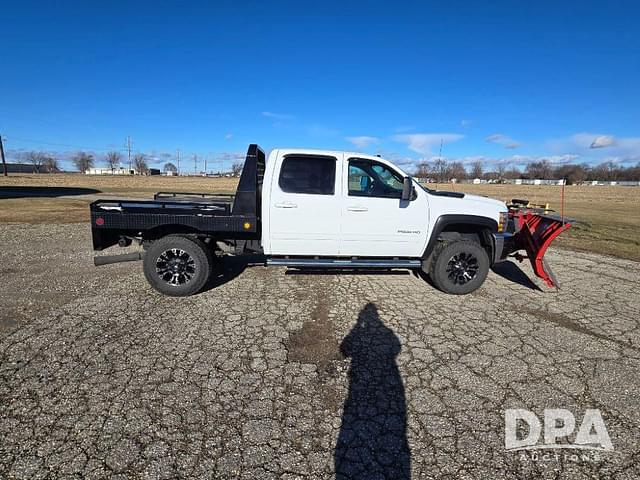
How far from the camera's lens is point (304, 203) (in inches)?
190

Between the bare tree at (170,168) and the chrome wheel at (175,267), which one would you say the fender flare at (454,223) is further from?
the bare tree at (170,168)

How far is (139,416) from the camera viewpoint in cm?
254

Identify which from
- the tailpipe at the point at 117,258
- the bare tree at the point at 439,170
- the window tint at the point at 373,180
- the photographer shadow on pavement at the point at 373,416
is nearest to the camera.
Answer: the photographer shadow on pavement at the point at 373,416

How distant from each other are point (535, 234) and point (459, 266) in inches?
57.9

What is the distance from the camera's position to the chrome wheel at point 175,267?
4770 millimetres

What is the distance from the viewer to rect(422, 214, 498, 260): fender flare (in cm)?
507

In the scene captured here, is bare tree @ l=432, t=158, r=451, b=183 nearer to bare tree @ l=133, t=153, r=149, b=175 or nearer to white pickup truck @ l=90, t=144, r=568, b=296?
white pickup truck @ l=90, t=144, r=568, b=296

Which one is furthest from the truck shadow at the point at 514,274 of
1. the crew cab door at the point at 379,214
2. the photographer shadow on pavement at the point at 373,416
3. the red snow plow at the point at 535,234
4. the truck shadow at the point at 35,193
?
the truck shadow at the point at 35,193

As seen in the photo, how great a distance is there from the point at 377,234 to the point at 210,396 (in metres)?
3.15

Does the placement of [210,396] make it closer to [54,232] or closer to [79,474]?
[79,474]

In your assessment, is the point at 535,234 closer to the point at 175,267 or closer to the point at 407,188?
the point at 407,188

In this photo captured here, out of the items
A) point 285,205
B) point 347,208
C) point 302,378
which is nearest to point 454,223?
point 347,208

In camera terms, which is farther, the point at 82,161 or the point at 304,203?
the point at 82,161

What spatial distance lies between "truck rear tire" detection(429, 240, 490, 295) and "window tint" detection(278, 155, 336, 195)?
1.96 meters
